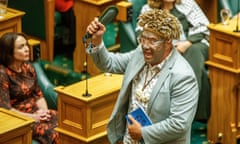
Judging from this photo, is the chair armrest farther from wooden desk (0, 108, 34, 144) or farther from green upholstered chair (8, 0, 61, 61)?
green upholstered chair (8, 0, 61, 61)

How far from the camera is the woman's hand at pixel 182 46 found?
6457mm

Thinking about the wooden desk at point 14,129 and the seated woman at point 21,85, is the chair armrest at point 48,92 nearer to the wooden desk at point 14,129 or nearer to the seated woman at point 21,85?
the seated woman at point 21,85

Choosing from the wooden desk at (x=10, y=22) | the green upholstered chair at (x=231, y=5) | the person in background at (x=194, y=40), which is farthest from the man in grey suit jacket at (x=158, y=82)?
the green upholstered chair at (x=231, y=5)

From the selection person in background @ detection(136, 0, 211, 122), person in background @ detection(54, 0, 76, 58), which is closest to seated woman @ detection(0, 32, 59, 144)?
person in background @ detection(136, 0, 211, 122)

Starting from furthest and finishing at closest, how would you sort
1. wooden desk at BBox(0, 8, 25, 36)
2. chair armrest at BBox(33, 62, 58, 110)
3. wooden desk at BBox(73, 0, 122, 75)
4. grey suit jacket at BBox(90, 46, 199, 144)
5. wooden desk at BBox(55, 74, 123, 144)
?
1. wooden desk at BBox(73, 0, 122, 75)
2. wooden desk at BBox(0, 8, 25, 36)
3. chair armrest at BBox(33, 62, 58, 110)
4. wooden desk at BBox(55, 74, 123, 144)
5. grey suit jacket at BBox(90, 46, 199, 144)

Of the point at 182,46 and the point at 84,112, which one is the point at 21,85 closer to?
the point at 84,112

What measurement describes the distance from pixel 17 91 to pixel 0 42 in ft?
1.06

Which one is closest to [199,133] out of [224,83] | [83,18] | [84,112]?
[224,83]

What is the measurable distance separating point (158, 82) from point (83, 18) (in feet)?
9.49

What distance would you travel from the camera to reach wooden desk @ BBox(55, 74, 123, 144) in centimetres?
532

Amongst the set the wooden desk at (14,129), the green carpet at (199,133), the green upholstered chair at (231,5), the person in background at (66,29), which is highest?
the green upholstered chair at (231,5)

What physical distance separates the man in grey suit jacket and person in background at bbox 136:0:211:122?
2.02 metres

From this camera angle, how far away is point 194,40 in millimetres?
6527

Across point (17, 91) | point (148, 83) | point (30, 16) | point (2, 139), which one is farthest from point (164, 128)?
point (30, 16)
